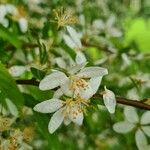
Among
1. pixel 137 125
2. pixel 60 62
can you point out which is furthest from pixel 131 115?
pixel 60 62

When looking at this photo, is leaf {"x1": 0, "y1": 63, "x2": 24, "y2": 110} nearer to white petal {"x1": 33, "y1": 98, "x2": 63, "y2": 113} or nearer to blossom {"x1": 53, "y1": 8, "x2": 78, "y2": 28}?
white petal {"x1": 33, "y1": 98, "x2": 63, "y2": 113}

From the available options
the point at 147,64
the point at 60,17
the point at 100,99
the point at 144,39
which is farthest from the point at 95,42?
the point at 144,39

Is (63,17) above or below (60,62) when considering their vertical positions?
above

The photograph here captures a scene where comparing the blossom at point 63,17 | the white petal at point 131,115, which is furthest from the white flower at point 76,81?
the white petal at point 131,115

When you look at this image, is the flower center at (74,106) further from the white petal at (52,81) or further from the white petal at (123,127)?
the white petal at (123,127)

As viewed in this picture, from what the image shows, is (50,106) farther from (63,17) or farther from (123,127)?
(123,127)
